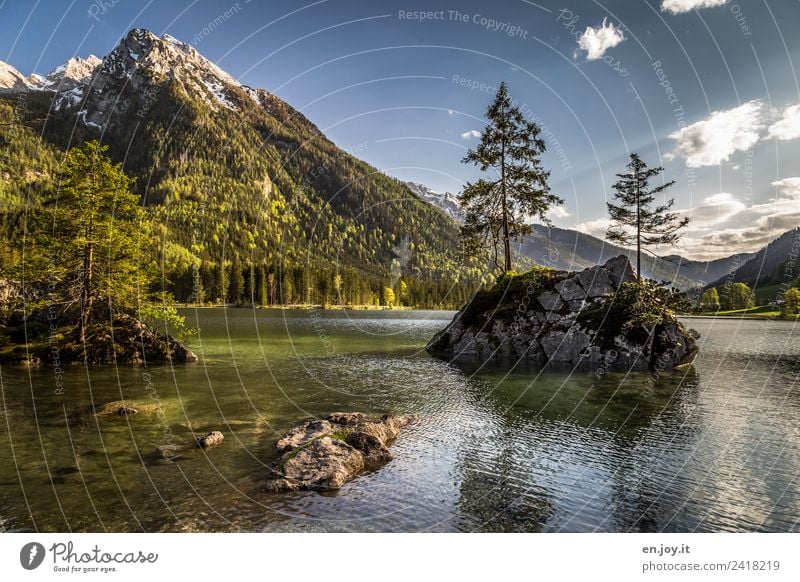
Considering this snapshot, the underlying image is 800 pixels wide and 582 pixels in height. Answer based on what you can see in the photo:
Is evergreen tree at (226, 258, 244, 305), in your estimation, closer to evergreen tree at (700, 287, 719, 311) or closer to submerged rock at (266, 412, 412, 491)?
submerged rock at (266, 412, 412, 491)

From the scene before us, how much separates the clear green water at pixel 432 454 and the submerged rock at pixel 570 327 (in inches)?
244

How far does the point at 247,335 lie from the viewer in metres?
64.6

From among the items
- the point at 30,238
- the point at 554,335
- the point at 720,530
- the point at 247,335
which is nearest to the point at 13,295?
the point at 30,238

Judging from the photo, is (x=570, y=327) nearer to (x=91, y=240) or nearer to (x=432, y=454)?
(x=432, y=454)

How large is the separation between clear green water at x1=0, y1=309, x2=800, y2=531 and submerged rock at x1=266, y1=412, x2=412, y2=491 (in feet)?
1.87

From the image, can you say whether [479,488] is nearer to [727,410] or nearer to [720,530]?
[720,530]

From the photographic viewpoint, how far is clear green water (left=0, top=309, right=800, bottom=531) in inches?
470

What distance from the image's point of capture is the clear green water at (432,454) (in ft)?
39.1

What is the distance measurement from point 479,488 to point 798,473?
11.4 m

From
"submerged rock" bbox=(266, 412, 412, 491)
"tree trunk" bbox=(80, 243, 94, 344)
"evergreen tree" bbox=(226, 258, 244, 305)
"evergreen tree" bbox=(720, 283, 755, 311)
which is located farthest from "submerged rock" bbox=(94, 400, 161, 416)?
"evergreen tree" bbox=(720, 283, 755, 311)

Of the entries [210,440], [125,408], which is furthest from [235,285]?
[210,440]

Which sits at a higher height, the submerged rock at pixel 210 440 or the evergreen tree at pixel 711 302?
the evergreen tree at pixel 711 302

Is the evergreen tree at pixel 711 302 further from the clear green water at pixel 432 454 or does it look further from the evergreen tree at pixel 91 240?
the evergreen tree at pixel 91 240

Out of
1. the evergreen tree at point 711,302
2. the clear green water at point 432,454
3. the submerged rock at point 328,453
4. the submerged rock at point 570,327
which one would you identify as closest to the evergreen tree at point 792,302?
the evergreen tree at point 711,302
